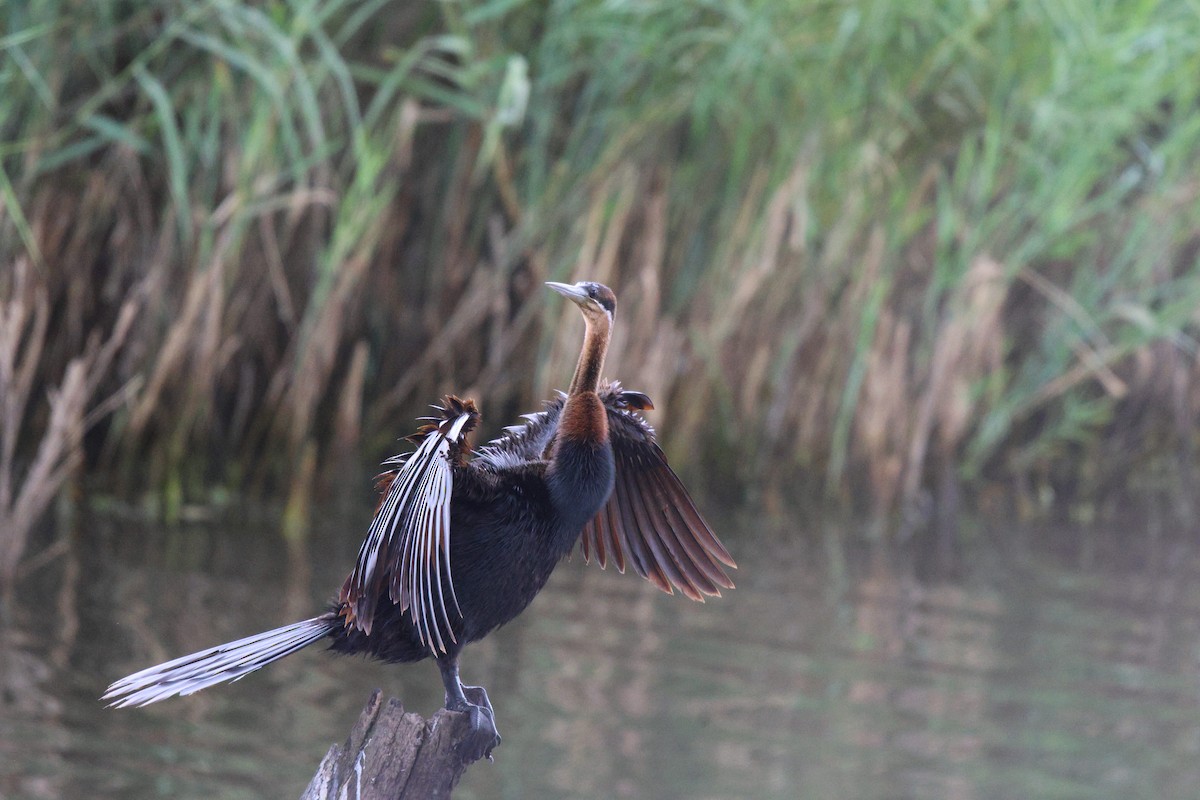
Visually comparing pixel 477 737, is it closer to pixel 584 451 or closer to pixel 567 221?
pixel 584 451

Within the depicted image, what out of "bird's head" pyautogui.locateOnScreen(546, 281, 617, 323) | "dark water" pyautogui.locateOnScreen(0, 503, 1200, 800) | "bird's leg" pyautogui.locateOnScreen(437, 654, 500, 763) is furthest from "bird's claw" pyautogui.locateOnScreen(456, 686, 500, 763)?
Result: "dark water" pyautogui.locateOnScreen(0, 503, 1200, 800)

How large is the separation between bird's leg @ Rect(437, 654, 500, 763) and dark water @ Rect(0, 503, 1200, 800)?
3.86 feet

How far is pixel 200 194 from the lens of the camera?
15.1ft

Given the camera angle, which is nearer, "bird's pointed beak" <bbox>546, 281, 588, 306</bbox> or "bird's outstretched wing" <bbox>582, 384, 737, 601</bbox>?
"bird's pointed beak" <bbox>546, 281, 588, 306</bbox>

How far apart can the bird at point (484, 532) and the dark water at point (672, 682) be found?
1087 mm

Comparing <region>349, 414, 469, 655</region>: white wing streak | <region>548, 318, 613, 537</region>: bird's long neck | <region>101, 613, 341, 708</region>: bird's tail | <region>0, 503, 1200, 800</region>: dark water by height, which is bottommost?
<region>0, 503, 1200, 800</region>: dark water

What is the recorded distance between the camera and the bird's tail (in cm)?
185

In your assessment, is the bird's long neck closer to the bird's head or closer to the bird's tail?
the bird's head

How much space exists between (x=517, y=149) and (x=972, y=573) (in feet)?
7.70

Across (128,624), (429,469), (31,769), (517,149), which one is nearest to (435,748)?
(429,469)

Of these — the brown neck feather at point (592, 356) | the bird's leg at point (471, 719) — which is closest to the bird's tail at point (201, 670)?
the bird's leg at point (471, 719)

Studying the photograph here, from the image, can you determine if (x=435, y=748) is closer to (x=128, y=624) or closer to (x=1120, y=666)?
(x=128, y=624)

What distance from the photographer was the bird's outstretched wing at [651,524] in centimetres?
231

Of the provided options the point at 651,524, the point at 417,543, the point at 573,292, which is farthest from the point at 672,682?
Answer: the point at 417,543
